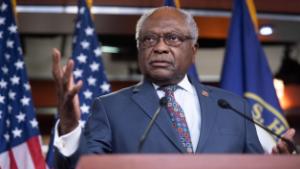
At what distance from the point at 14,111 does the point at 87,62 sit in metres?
0.56

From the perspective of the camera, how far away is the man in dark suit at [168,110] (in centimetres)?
195

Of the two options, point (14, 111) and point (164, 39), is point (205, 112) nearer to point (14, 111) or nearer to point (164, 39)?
point (164, 39)

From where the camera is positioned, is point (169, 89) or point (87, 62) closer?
point (169, 89)

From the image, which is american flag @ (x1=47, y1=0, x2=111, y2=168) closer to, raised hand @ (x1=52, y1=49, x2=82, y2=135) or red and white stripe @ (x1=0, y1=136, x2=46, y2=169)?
red and white stripe @ (x1=0, y1=136, x2=46, y2=169)

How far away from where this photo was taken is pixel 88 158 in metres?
1.34

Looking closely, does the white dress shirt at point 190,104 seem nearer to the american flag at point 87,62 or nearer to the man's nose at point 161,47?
the man's nose at point 161,47

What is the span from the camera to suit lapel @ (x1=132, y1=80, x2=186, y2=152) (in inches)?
76.2

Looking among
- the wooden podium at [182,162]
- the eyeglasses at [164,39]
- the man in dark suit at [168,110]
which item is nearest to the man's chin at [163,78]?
the man in dark suit at [168,110]

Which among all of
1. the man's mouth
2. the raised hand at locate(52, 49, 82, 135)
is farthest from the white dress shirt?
the raised hand at locate(52, 49, 82, 135)

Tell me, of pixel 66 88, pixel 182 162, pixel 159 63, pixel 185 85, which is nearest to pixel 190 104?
pixel 185 85

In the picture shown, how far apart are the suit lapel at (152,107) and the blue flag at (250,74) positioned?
1576mm

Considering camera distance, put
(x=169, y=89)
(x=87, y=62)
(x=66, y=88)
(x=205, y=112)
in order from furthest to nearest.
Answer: (x=87, y=62)
(x=169, y=89)
(x=205, y=112)
(x=66, y=88)

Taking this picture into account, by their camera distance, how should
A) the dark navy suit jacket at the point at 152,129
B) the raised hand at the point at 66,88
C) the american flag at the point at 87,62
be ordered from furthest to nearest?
1. the american flag at the point at 87,62
2. the dark navy suit jacket at the point at 152,129
3. the raised hand at the point at 66,88

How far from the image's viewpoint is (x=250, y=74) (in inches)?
143
